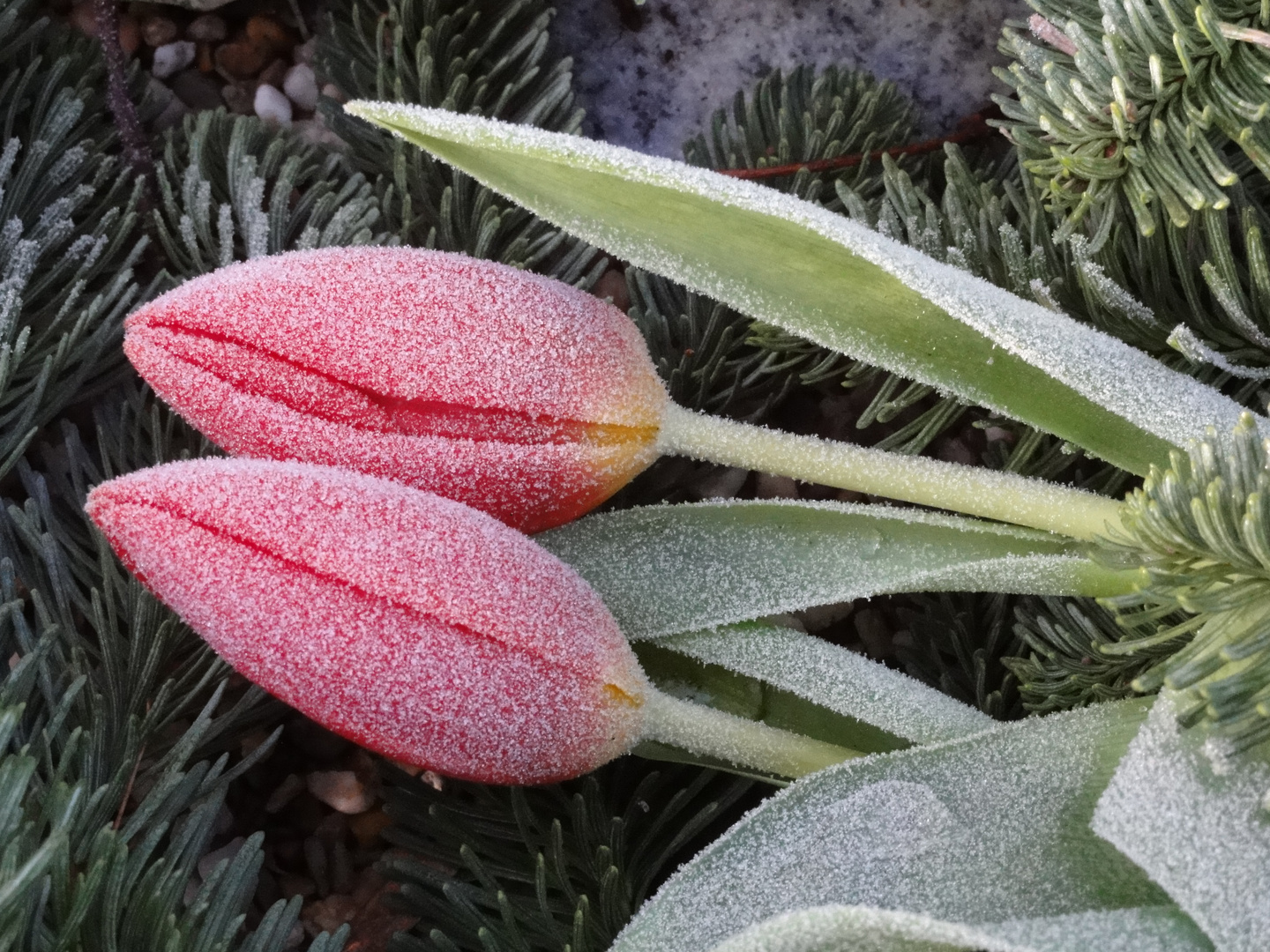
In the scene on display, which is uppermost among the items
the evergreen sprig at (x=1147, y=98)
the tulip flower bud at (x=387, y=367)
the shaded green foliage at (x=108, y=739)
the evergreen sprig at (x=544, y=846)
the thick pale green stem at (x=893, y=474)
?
the evergreen sprig at (x=1147, y=98)

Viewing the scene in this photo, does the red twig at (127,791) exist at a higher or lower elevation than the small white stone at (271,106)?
lower

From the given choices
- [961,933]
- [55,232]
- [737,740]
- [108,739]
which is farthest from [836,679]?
[55,232]

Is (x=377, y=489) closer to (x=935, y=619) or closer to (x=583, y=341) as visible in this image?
(x=583, y=341)

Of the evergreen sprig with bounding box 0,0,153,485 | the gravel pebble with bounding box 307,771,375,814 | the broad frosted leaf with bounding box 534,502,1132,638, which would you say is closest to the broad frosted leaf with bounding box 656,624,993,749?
the broad frosted leaf with bounding box 534,502,1132,638

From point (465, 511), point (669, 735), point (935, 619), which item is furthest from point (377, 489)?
point (935, 619)

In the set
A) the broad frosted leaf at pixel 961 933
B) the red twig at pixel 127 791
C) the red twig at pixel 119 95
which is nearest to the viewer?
the broad frosted leaf at pixel 961 933

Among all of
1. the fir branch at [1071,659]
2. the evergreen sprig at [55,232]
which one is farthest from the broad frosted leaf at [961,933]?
the evergreen sprig at [55,232]

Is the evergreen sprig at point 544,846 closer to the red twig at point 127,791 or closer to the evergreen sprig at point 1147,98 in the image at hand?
the red twig at point 127,791

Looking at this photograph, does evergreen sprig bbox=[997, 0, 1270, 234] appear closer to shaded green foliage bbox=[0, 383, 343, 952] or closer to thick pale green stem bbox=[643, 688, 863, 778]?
thick pale green stem bbox=[643, 688, 863, 778]
